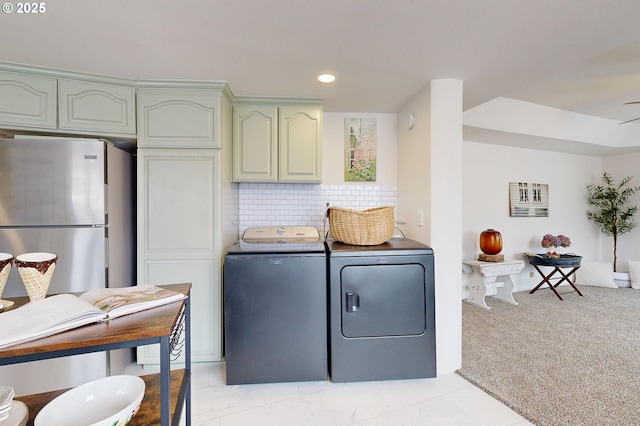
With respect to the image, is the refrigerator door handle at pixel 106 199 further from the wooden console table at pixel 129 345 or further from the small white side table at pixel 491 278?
the small white side table at pixel 491 278

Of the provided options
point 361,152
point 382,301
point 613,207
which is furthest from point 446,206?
point 613,207

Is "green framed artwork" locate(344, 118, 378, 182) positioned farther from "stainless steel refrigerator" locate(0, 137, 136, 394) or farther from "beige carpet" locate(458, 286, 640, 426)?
"stainless steel refrigerator" locate(0, 137, 136, 394)

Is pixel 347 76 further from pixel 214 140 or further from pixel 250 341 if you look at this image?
pixel 250 341

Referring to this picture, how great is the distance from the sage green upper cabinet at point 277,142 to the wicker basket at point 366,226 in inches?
20.9

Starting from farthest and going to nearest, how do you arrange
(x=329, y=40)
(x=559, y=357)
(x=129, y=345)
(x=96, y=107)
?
(x=559, y=357) < (x=96, y=107) < (x=329, y=40) < (x=129, y=345)

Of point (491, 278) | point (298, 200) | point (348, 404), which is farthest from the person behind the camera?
point (491, 278)

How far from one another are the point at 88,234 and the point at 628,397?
365cm

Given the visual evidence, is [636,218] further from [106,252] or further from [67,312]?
[106,252]

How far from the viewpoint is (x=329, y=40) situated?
162 cm

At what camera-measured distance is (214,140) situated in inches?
84.2

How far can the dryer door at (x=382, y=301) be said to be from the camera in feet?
6.44

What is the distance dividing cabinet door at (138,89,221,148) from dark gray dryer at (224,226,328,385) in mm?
919

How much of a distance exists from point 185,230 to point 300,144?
3.81 feet

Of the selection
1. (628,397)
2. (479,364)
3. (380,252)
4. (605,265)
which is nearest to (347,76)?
(380,252)
